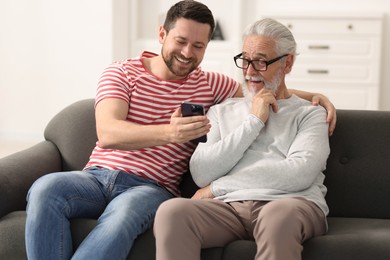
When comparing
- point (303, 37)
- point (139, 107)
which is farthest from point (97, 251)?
point (303, 37)

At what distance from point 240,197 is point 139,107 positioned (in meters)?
0.52

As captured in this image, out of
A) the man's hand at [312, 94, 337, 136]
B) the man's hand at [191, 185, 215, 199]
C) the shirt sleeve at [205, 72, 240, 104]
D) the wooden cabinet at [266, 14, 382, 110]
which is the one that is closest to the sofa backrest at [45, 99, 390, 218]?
the man's hand at [312, 94, 337, 136]

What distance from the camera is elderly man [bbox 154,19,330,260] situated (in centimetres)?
228

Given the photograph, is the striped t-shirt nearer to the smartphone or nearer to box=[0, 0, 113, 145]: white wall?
the smartphone

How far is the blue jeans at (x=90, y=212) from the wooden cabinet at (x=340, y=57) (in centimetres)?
344

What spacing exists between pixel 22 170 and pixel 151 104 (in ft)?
1.76

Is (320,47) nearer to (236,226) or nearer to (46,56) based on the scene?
(46,56)

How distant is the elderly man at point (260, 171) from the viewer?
2.28 m

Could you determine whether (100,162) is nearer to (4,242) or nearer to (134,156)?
(134,156)

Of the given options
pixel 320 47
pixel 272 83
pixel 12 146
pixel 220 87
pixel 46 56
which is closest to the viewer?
pixel 272 83

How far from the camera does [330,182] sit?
2811mm

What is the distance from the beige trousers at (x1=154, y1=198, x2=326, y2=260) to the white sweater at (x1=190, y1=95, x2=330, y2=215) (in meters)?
0.07

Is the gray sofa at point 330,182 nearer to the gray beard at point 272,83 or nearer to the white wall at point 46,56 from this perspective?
the gray beard at point 272,83

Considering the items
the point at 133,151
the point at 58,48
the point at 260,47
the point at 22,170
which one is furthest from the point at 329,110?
the point at 58,48
